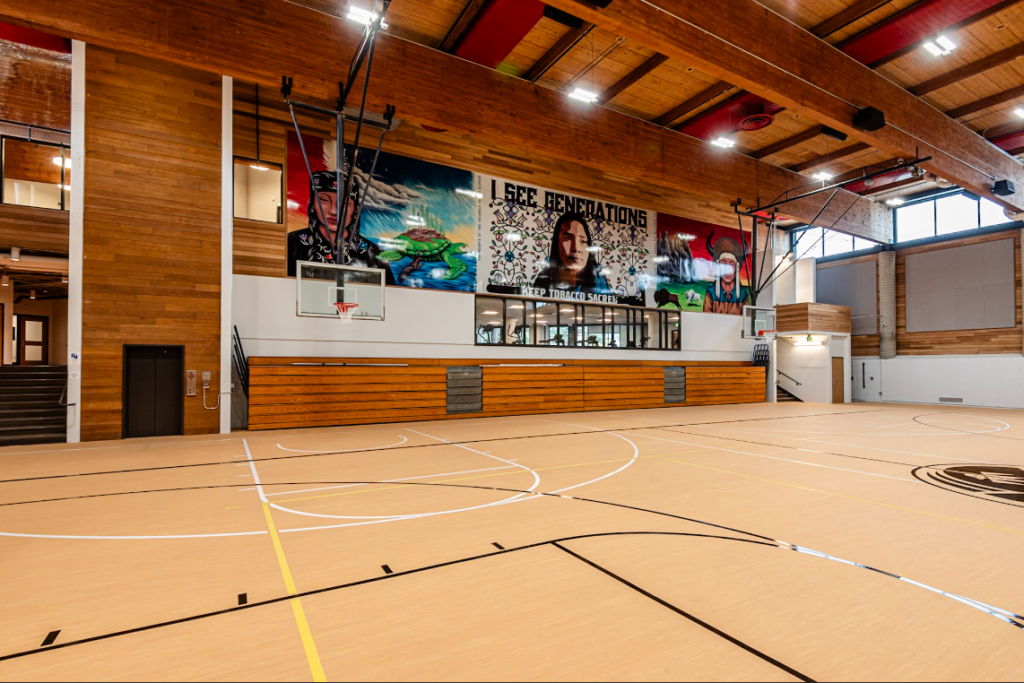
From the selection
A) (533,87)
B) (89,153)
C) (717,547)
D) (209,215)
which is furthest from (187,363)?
(717,547)

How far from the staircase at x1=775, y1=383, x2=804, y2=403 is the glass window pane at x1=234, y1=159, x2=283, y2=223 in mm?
16394

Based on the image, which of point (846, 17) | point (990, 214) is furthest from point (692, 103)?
point (990, 214)

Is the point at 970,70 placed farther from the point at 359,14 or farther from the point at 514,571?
the point at 514,571

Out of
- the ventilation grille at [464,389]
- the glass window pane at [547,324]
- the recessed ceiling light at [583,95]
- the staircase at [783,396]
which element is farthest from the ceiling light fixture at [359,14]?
the staircase at [783,396]

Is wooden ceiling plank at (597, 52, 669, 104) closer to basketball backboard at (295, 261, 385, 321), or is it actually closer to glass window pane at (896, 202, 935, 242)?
basketball backboard at (295, 261, 385, 321)

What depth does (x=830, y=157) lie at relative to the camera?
1352cm

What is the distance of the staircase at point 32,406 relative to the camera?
7.97 m

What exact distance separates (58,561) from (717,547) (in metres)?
3.98

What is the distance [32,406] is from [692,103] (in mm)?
13784

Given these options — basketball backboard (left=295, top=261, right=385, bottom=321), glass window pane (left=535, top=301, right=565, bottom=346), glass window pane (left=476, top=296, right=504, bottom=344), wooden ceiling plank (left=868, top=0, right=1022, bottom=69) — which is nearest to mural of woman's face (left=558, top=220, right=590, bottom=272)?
glass window pane (left=535, top=301, right=565, bottom=346)

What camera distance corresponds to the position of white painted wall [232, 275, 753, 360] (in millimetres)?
9758

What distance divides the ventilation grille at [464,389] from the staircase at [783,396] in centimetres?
1144

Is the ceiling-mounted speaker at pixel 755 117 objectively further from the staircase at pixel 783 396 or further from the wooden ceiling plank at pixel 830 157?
the staircase at pixel 783 396

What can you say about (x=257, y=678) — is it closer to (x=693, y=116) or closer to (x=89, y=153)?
(x=89, y=153)
